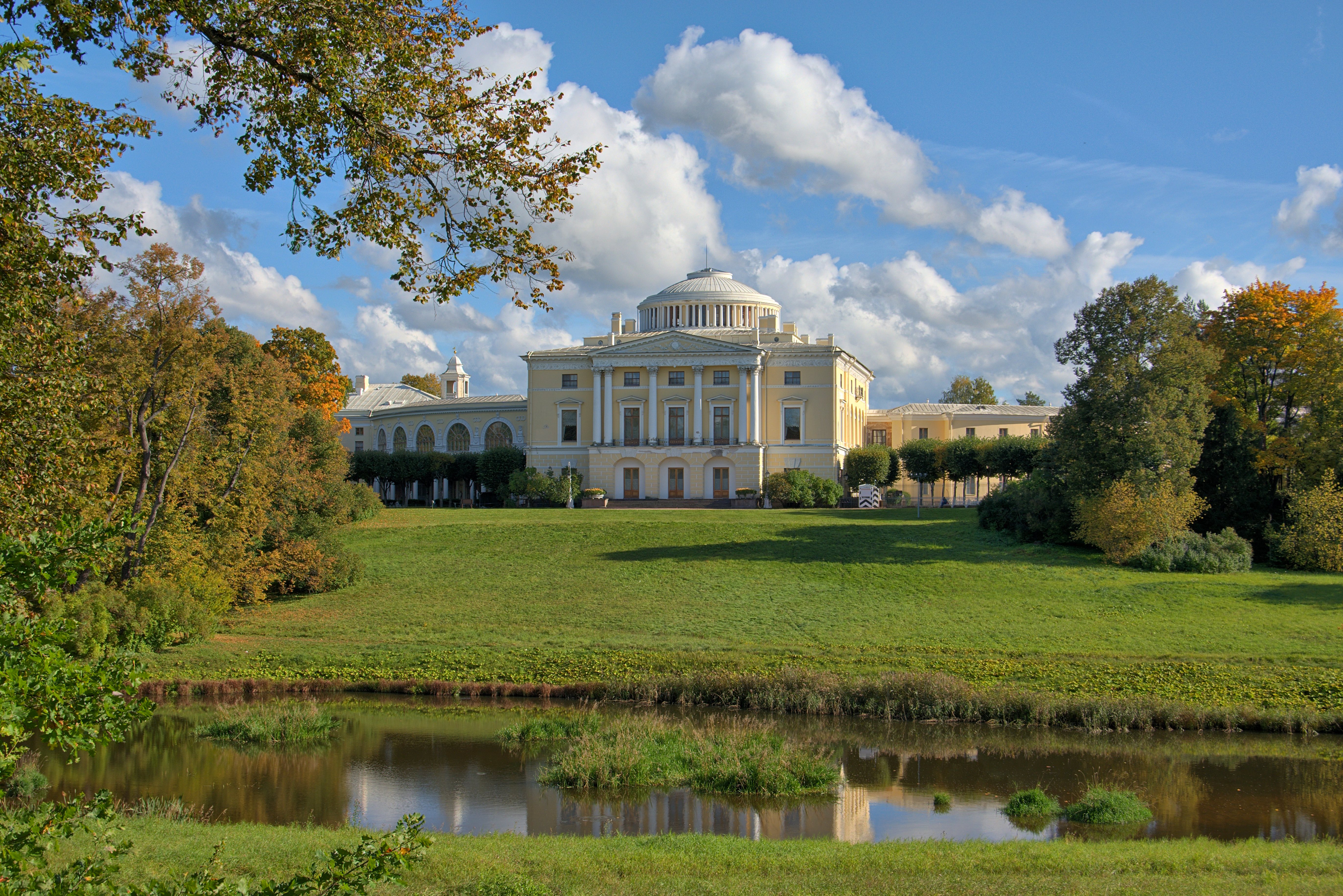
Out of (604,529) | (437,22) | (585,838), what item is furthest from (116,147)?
(604,529)

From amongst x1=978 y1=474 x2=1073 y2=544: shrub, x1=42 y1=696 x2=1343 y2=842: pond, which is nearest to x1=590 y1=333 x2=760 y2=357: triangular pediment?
x1=978 y1=474 x2=1073 y2=544: shrub

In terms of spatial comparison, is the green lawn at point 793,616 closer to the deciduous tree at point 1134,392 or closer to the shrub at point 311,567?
the shrub at point 311,567

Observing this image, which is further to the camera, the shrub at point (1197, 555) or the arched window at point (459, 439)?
the arched window at point (459, 439)

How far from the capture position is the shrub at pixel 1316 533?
99.5 feet

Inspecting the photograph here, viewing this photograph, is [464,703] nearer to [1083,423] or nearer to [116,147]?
[116,147]

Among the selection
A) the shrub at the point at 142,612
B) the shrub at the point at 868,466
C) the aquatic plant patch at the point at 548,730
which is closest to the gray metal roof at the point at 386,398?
the shrub at the point at 868,466

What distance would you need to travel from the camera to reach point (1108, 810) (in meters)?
12.2

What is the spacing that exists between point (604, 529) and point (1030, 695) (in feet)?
77.3

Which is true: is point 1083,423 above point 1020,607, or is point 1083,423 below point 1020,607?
above

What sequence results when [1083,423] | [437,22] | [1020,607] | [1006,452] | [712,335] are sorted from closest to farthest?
1. [437,22]
2. [1020,607]
3. [1083,423]
4. [1006,452]
5. [712,335]

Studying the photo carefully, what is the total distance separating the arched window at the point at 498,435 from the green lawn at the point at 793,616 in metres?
28.7

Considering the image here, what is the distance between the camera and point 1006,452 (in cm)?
5475

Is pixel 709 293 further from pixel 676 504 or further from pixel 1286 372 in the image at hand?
pixel 1286 372

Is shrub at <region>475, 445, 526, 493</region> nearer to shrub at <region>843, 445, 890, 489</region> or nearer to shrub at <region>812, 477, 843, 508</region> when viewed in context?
shrub at <region>812, 477, 843, 508</region>
